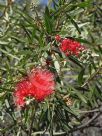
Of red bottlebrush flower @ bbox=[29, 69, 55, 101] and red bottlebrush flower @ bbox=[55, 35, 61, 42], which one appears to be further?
red bottlebrush flower @ bbox=[55, 35, 61, 42]

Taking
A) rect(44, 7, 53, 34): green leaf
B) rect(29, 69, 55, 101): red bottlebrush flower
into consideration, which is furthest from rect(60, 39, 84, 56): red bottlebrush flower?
rect(29, 69, 55, 101): red bottlebrush flower

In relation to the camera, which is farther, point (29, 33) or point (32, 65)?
point (29, 33)

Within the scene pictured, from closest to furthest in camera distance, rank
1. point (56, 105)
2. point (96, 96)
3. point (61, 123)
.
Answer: point (56, 105), point (61, 123), point (96, 96)

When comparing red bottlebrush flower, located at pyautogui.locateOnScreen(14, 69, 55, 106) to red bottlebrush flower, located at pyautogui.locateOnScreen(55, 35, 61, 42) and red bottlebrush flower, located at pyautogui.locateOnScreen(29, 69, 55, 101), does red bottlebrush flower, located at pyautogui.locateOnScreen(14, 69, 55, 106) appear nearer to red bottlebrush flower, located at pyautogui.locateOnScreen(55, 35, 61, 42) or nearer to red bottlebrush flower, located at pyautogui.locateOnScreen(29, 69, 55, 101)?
red bottlebrush flower, located at pyautogui.locateOnScreen(29, 69, 55, 101)

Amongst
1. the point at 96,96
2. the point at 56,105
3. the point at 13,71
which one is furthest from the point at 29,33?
the point at 96,96

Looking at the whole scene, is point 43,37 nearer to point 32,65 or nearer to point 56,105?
point 32,65

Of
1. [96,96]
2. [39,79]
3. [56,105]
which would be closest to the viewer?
[39,79]

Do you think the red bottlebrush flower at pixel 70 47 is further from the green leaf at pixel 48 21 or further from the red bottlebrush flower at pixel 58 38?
the green leaf at pixel 48 21
